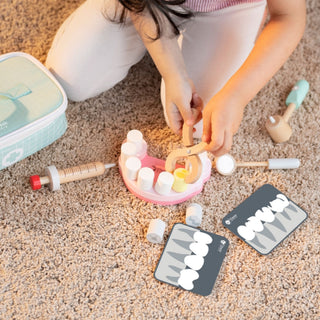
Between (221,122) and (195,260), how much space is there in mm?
303

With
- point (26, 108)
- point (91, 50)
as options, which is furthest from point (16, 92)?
point (91, 50)

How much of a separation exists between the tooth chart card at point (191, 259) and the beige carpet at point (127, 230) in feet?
0.06

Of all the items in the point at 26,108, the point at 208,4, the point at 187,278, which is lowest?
the point at 187,278

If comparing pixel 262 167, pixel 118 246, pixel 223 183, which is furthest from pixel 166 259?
pixel 262 167

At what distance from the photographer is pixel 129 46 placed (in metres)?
1.10

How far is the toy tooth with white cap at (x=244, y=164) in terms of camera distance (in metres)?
1.08

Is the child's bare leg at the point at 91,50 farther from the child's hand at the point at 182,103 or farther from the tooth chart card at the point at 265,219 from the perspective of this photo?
the tooth chart card at the point at 265,219

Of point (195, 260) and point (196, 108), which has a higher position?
point (196, 108)

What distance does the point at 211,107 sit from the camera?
2.97 ft

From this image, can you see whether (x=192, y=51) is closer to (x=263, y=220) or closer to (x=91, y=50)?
(x=91, y=50)

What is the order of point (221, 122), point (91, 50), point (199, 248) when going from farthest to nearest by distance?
point (91, 50) → point (199, 248) → point (221, 122)

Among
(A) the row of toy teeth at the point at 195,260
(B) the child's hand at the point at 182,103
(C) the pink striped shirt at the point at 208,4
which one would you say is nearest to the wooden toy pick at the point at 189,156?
(B) the child's hand at the point at 182,103

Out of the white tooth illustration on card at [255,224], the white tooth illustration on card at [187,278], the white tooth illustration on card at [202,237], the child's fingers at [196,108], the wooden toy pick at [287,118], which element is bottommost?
the white tooth illustration on card at [187,278]

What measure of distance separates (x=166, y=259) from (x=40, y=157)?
1.26 feet
